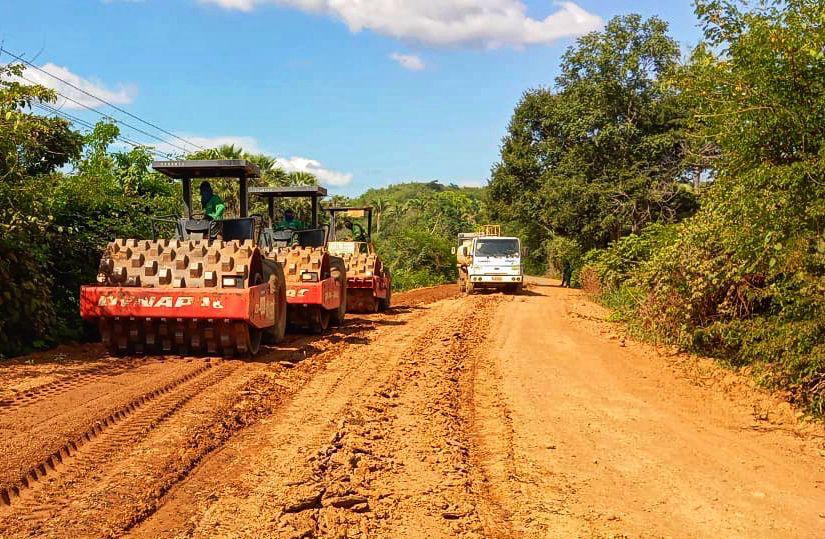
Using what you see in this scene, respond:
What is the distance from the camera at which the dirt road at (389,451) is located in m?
4.17

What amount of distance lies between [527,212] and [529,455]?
30.8m

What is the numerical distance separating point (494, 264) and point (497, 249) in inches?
22.6

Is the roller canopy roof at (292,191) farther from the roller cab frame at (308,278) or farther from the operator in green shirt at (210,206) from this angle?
the operator in green shirt at (210,206)

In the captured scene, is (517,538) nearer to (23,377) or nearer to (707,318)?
(23,377)

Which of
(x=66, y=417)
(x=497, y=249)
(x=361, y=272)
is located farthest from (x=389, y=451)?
(x=497, y=249)

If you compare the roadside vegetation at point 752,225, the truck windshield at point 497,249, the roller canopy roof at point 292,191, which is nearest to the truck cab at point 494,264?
the truck windshield at point 497,249

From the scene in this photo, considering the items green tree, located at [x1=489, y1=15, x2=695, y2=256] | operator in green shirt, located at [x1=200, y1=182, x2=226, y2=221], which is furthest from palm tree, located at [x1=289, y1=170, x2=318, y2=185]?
operator in green shirt, located at [x1=200, y1=182, x2=226, y2=221]

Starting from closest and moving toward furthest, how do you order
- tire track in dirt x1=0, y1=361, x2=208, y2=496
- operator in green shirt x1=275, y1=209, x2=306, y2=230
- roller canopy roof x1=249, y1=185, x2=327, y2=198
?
1. tire track in dirt x1=0, y1=361, x2=208, y2=496
2. roller canopy roof x1=249, y1=185, x2=327, y2=198
3. operator in green shirt x1=275, y1=209, x2=306, y2=230

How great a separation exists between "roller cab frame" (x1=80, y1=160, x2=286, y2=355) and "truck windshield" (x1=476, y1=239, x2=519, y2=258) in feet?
54.9

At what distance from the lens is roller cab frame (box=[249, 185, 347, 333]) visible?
461 inches

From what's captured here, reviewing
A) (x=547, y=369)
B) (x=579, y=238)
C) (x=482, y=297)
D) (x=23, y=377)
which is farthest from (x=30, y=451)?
(x=579, y=238)

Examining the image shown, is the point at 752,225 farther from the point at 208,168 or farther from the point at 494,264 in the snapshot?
the point at 494,264

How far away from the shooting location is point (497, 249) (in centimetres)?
2556

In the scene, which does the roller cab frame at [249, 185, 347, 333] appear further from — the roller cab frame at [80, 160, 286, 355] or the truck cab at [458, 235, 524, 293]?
the truck cab at [458, 235, 524, 293]
